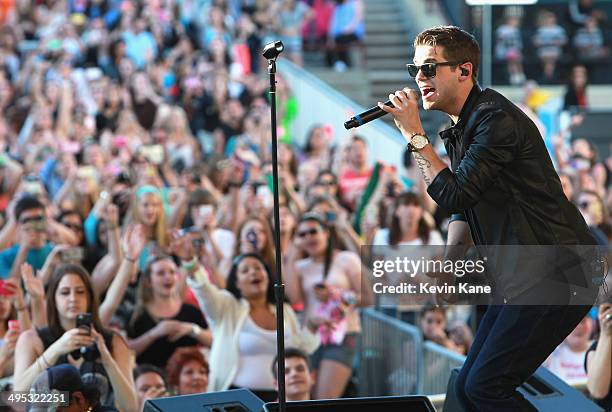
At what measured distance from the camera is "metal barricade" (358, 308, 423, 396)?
704 centimetres

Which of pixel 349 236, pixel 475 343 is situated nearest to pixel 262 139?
pixel 349 236

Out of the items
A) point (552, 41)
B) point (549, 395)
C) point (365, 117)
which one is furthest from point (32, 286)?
point (552, 41)

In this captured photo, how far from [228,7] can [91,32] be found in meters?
2.64

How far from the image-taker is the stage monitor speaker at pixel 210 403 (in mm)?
4188

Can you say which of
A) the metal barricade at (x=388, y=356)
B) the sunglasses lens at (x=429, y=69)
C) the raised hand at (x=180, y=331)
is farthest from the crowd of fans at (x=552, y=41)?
Result: the sunglasses lens at (x=429, y=69)

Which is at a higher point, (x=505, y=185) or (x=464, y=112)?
(x=464, y=112)

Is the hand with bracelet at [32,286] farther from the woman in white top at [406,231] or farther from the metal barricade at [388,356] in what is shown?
the woman in white top at [406,231]

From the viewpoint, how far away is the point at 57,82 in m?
12.8

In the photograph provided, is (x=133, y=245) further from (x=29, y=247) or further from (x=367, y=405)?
(x=367, y=405)

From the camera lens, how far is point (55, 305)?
17.9 ft

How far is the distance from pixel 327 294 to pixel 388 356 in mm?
607

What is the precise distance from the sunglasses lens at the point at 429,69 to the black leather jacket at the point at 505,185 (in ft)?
0.54

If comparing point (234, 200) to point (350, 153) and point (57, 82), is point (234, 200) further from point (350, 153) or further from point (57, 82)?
point (57, 82)

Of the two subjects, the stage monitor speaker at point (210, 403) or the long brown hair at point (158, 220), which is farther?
the long brown hair at point (158, 220)
